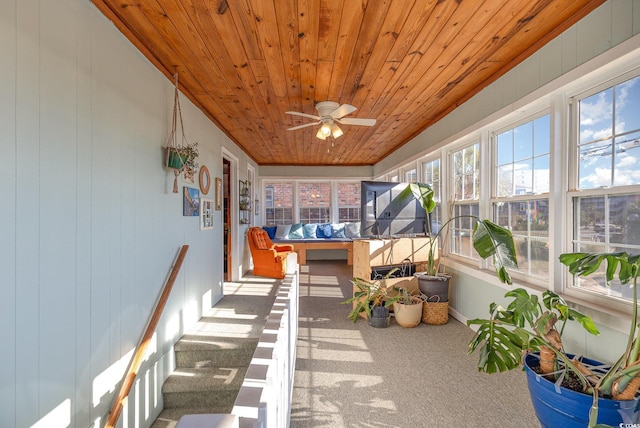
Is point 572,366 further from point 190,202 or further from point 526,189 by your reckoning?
point 190,202

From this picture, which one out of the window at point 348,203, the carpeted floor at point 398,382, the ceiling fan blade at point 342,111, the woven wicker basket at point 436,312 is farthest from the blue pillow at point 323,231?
the ceiling fan blade at point 342,111

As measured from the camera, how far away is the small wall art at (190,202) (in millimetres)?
3035

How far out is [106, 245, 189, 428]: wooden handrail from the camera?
5.95 ft

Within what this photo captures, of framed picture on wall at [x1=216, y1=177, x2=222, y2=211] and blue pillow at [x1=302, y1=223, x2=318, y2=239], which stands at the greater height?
framed picture on wall at [x1=216, y1=177, x2=222, y2=211]

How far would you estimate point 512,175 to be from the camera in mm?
2752

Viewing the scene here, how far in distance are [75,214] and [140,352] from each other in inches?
43.8

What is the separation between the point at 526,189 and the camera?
2562 mm

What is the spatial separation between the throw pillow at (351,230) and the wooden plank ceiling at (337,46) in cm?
436

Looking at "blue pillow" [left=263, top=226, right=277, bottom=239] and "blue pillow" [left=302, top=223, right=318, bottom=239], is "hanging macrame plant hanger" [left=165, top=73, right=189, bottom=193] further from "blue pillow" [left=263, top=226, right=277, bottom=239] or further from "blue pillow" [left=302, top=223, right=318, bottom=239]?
"blue pillow" [left=302, top=223, right=318, bottom=239]

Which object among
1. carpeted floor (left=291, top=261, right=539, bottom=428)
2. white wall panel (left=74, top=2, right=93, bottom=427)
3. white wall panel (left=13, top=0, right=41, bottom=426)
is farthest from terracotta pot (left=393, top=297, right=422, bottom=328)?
white wall panel (left=13, top=0, right=41, bottom=426)

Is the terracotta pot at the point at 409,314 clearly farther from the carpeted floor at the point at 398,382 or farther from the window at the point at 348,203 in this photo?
the window at the point at 348,203

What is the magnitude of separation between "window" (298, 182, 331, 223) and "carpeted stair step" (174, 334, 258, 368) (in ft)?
17.7

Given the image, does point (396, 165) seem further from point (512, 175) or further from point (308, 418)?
point (308, 418)

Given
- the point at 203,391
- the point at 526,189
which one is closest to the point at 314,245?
the point at 203,391
